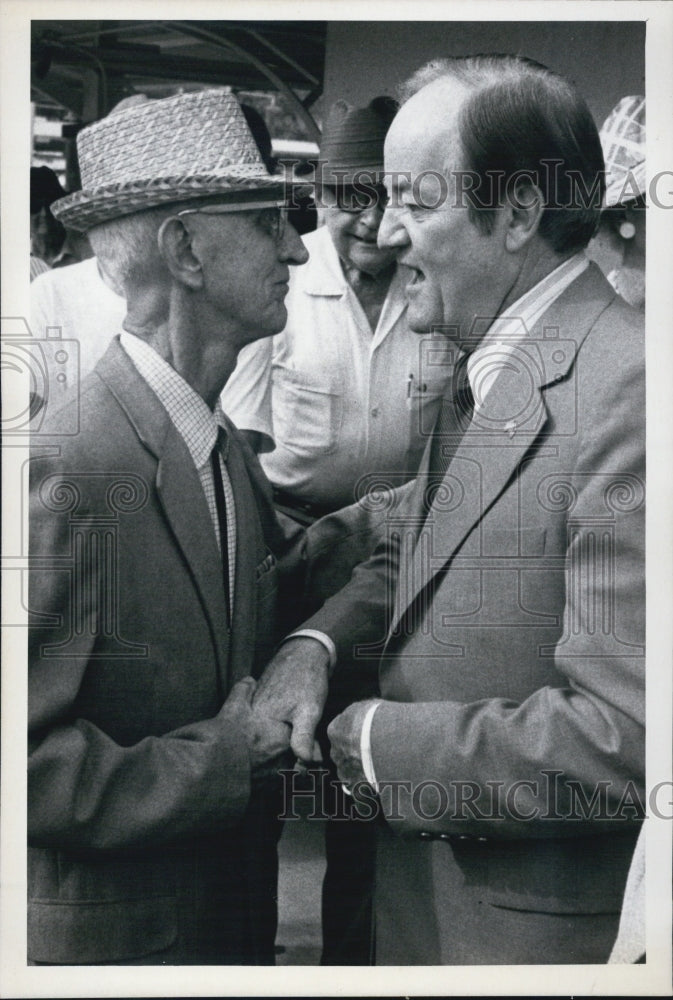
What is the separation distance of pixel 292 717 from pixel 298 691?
84 millimetres

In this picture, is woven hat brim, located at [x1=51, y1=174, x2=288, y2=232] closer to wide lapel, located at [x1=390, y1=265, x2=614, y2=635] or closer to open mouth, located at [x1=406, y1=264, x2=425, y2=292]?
open mouth, located at [x1=406, y1=264, x2=425, y2=292]

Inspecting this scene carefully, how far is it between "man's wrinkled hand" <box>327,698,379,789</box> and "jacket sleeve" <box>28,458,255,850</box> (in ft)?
0.96

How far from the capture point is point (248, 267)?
4.39m

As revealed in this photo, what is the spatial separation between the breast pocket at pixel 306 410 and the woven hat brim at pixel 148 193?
0.57 meters

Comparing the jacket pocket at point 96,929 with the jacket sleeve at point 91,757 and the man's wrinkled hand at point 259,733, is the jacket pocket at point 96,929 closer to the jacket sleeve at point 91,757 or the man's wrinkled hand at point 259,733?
the jacket sleeve at point 91,757

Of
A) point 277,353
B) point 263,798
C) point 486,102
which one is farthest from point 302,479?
point 486,102

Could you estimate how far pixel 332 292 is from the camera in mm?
4430

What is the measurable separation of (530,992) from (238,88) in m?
3.03

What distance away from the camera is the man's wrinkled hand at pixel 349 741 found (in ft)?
14.3

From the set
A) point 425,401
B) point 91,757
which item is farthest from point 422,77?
point 91,757

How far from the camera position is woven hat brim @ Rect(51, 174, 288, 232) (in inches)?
169

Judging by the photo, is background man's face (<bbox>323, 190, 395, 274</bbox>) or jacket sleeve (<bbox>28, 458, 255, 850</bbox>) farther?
background man's face (<bbox>323, 190, 395, 274</bbox>)

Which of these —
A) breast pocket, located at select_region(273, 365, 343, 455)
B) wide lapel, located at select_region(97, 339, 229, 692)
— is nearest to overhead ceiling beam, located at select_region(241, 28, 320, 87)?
breast pocket, located at select_region(273, 365, 343, 455)

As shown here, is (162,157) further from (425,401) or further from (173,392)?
(425,401)
